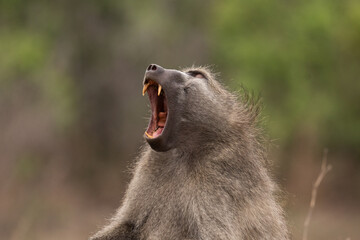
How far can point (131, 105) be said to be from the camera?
2564 centimetres

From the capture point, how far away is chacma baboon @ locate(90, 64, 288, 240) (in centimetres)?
602

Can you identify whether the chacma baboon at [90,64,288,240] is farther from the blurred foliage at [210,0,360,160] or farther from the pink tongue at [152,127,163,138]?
the blurred foliage at [210,0,360,160]

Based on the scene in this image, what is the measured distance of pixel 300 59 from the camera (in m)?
25.3

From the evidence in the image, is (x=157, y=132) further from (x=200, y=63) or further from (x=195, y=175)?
(x=200, y=63)

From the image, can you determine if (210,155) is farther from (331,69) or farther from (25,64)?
(331,69)

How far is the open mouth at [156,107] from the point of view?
20.7 feet

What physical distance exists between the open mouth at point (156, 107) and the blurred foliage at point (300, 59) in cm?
1773

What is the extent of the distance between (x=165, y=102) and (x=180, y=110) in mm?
129

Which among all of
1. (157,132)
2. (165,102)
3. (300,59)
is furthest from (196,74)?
(300,59)

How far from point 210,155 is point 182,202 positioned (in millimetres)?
410

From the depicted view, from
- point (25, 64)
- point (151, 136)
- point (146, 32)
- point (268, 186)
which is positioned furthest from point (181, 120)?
point (146, 32)

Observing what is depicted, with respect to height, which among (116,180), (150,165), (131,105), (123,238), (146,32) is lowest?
(123,238)

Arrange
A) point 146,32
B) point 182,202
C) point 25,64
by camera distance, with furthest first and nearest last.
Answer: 1. point 146,32
2. point 25,64
3. point 182,202

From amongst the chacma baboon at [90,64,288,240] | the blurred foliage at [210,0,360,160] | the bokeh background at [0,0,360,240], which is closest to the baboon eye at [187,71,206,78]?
the chacma baboon at [90,64,288,240]
